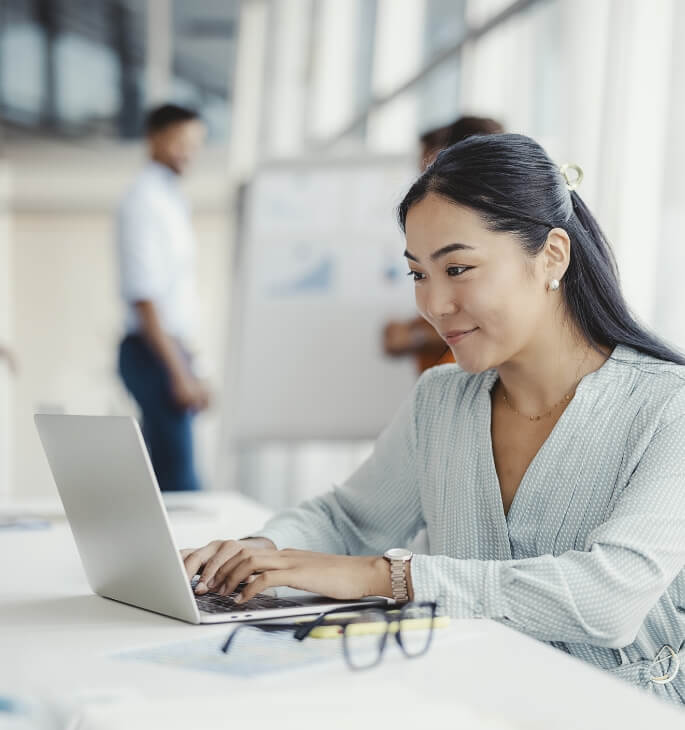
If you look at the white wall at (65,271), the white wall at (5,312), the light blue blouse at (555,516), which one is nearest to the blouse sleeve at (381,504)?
the light blue blouse at (555,516)

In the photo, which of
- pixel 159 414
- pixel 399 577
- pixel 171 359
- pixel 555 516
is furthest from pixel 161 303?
pixel 399 577

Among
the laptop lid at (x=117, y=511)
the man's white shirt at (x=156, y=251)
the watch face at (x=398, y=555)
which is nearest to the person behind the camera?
the laptop lid at (x=117, y=511)

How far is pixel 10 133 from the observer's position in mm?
6211

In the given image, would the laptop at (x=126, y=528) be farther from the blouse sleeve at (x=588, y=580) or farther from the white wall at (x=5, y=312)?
the white wall at (x=5, y=312)

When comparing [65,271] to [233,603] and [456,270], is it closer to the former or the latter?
[456,270]

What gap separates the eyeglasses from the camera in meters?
0.98

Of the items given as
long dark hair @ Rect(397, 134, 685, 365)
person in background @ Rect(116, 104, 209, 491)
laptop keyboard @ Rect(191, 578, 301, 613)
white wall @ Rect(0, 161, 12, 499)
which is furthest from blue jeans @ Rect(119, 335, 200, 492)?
white wall @ Rect(0, 161, 12, 499)

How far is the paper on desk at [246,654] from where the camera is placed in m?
0.93

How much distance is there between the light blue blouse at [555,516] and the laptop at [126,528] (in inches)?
7.8

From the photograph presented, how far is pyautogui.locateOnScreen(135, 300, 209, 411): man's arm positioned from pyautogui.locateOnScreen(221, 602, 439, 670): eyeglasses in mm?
2465

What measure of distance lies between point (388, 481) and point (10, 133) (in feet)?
17.5

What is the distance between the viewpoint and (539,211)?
138 centimetres

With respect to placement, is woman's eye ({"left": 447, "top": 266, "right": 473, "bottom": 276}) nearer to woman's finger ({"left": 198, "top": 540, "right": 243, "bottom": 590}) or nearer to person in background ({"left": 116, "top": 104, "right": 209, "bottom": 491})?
woman's finger ({"left": 198, "top": 540, "right": 243, "bottom": 590})

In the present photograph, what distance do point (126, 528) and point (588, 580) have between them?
0.54m
